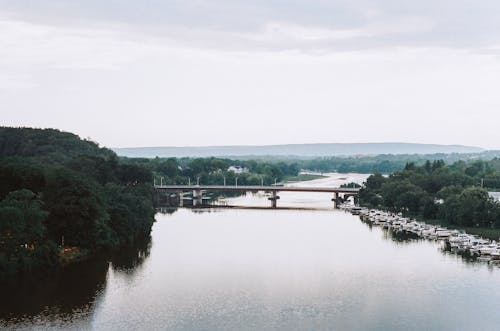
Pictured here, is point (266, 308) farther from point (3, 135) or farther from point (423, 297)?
point (3, 135)

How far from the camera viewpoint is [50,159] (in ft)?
220

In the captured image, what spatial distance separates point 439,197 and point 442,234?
1352cm

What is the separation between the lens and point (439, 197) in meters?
59.1

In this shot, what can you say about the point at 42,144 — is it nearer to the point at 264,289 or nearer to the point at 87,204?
the point at 87,204

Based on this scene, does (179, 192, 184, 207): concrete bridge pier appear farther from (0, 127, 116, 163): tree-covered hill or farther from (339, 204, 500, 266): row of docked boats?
(339, 204, 500, 266): row of docked boats

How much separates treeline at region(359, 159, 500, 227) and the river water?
6.23 m

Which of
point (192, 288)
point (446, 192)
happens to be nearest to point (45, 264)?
point (192, 288)

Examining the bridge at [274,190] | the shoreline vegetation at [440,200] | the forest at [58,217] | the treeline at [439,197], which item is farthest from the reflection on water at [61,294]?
the bridge at [274,190]

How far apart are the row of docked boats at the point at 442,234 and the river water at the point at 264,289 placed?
140 cm

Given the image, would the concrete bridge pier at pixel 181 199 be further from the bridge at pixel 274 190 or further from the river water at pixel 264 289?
the river water at pixel 264 289

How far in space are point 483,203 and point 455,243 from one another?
283 inches

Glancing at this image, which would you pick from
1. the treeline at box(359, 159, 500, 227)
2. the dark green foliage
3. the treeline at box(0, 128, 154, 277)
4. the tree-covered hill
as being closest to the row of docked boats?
the treeline at box(359, 159, 500, 227)

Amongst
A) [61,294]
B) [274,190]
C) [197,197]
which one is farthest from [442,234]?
[197,197]

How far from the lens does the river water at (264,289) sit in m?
24.7
